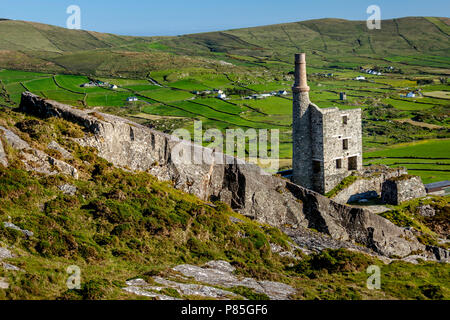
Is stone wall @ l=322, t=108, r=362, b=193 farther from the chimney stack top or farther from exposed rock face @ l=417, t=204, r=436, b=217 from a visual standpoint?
exposed rock face @ l=417, t=204, r=436, b=217

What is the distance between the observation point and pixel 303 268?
73.3 feet

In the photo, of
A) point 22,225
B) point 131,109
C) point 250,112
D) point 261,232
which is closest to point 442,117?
point 250,112

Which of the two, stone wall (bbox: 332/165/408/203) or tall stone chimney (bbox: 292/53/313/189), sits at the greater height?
tall stone chimney (bbox: 292/53/313/189)

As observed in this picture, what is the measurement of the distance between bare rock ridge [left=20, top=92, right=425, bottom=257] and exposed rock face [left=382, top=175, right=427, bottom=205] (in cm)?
1260

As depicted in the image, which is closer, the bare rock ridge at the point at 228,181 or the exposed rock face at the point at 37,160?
the exposed rock face at the point at 37,160

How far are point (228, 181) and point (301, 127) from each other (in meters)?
15.5

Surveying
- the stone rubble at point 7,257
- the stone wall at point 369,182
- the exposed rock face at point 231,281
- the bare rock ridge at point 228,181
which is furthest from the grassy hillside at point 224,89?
the stone rubble at point 7,257

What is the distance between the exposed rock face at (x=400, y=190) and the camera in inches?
1683

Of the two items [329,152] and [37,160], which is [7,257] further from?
[329,152]

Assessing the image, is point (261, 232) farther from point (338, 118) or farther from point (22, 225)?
point (338, 118)

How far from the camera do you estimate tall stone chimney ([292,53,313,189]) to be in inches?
1612

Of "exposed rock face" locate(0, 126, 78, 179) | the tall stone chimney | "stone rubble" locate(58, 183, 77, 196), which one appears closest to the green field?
the tall stone chimney

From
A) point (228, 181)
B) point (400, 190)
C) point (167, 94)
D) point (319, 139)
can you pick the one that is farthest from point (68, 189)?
point (167, 94)

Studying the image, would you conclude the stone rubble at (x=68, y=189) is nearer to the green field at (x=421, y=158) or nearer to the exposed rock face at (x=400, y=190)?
the exposed rock face at (x=400, y=190)
